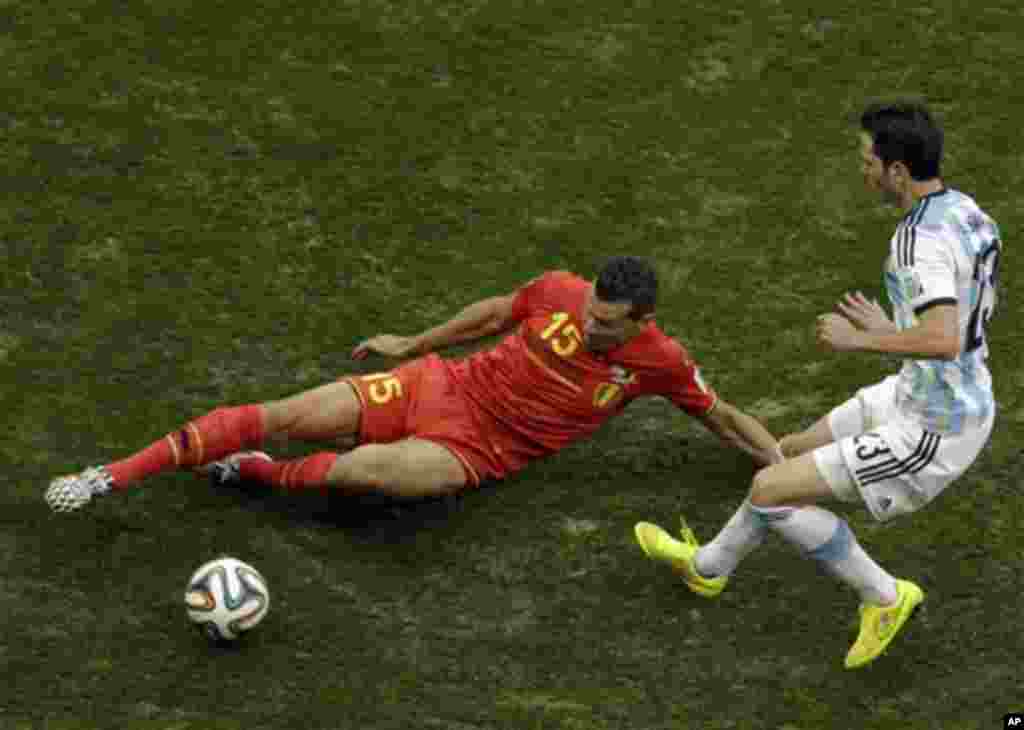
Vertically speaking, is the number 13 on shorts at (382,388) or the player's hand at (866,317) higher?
the player's hand at (866,317)

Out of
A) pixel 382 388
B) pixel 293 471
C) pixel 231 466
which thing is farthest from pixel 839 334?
pixel 231 466

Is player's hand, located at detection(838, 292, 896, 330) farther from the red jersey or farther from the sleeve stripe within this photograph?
the red jersey

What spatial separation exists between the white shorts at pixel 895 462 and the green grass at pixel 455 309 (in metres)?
0.81

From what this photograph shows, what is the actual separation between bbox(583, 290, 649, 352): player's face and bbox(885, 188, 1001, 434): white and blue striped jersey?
4.24ft

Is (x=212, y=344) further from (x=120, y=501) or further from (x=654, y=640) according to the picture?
(x=654, y=640)

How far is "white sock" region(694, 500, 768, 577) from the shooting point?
32.9 ft

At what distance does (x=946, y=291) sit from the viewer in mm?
9258

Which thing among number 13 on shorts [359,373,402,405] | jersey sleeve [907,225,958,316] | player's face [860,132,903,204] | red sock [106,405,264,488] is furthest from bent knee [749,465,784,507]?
red sock [106,405,264,488]

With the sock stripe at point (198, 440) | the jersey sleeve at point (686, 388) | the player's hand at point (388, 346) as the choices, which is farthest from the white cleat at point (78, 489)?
the jersey sleeve at point (686, 388)

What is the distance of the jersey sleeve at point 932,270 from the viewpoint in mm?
9258

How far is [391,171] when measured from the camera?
43.1 ft

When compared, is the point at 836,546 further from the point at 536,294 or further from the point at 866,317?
the point at 536,294

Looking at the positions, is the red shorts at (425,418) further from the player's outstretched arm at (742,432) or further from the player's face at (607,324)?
the player's outstretched arm at (742,432)

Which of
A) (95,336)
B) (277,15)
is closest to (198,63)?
(277,15)
